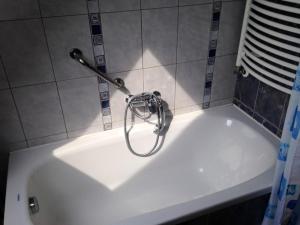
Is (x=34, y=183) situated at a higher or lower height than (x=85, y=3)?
lower

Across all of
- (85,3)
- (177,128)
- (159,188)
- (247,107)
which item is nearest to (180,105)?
(177,128)

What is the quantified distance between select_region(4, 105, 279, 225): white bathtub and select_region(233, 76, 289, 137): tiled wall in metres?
0.06

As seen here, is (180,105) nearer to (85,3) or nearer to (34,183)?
(85,3)

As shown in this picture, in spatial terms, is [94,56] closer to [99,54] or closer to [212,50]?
[99,54]

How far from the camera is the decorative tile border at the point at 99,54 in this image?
4.36 feet

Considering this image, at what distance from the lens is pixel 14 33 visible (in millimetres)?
1249

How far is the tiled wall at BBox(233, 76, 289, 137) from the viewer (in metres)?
1.53

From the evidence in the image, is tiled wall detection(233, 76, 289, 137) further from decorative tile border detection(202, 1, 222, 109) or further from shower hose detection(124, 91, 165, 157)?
shower hose detection(124, 91, 165, 157)

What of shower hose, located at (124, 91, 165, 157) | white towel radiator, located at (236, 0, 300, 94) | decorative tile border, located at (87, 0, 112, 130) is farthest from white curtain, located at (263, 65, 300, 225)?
decorative tile border, located at (87, 0, 112, 130)

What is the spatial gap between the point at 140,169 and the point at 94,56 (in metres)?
0.77

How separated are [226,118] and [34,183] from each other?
1186 mm

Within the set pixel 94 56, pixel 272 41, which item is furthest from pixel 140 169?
pixel 272 41

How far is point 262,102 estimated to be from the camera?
165 centimetres

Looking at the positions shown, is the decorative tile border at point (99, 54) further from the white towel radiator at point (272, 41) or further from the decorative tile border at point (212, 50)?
the white towel radiator at point (272, 41)
